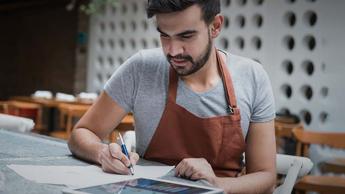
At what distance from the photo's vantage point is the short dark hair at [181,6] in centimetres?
151

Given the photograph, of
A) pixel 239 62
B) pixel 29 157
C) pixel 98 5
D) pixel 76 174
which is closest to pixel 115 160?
pixel 76 174

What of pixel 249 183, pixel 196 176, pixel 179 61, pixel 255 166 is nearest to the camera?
pixel 196 176

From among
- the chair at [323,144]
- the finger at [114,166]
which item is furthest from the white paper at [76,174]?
the chair at [323,144]

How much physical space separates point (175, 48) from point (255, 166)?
515 millimetres

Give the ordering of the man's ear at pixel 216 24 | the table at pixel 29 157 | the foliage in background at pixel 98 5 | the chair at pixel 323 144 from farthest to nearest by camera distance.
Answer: the foliage in background at pixel 98 5 < the chair at pixel 323 144 < the man's ear at pixel 216 24 < the table at pixel 29 157

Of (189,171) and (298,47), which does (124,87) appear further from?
(298,47)

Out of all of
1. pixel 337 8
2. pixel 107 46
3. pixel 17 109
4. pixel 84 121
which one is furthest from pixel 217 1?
pixel 107 46

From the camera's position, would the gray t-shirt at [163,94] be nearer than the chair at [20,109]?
Yes

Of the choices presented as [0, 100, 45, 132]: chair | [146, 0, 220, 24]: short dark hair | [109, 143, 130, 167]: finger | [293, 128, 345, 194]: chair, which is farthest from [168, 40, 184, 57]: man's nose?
[0, 100, 45, 132]: chair

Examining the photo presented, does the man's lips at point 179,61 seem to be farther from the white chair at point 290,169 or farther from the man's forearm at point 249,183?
the white chair at point 290,169

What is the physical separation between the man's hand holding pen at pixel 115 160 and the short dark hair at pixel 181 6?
46cm

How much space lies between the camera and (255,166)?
66.8 inches

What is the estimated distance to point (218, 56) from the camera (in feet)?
5.94

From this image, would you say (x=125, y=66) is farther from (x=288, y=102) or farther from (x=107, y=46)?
(x=107, y=46)
